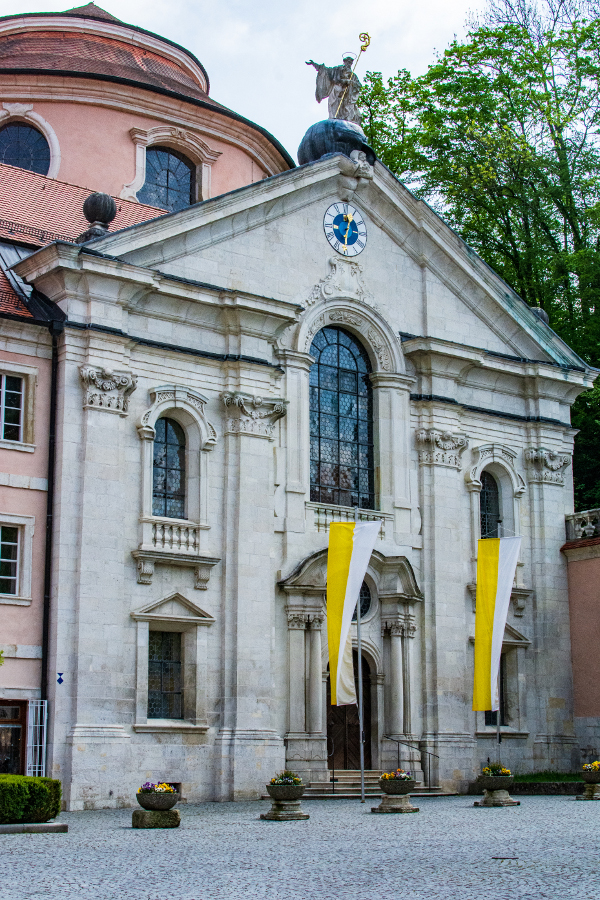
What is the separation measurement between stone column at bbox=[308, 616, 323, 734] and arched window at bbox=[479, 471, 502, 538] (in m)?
7.17

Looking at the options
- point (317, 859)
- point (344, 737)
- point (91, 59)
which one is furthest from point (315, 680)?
point (91, 59)

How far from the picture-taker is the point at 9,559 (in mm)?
27156

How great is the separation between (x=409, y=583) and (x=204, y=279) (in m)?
9.00

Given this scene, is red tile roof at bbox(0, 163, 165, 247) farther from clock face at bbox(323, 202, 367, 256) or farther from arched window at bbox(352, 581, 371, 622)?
arched window at bbox(352, 581, 371, 622)

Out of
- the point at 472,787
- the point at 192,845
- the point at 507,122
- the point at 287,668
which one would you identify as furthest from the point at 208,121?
the point at 192,845

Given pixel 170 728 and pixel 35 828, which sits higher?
pixel 170 728

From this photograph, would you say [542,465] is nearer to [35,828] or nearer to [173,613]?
[173,613]

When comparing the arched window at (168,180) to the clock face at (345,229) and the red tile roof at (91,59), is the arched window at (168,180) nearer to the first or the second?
the red tile roof at (91,59)

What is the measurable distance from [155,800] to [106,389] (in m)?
10.3

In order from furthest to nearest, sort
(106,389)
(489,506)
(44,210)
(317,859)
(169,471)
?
(489,506), (44,210), (169,471), (106,389), (317,859)

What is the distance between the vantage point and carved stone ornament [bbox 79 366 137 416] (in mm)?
28188

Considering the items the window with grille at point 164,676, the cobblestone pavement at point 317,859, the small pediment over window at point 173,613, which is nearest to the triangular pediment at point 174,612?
the small pediment over window at point 173,613

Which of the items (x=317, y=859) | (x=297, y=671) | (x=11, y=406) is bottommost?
(x=317, y=859)

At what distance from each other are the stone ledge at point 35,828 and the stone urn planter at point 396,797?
6.77 meters
